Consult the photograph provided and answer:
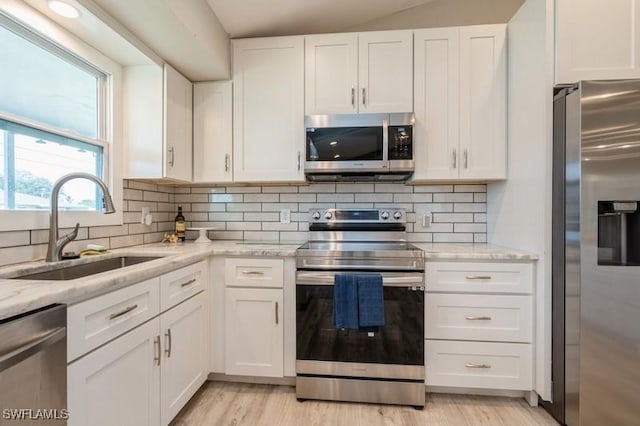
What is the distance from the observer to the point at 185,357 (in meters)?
1.70

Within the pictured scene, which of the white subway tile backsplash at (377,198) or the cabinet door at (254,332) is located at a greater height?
the white subway tile backsplash at (377,198)

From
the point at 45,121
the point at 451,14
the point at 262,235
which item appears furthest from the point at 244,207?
the point at 451,14

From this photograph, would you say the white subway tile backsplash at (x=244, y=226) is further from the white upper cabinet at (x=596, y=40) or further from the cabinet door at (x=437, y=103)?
the white upper cabinet at (x=596, y=40)

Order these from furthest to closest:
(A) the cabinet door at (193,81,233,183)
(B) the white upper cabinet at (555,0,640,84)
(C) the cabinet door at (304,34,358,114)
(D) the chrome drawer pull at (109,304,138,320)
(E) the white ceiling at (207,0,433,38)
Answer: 1. (A) the cabinet door at (193,81,233,183)
2. (C) the cabinet door at (304,34,358,114)
3. (E) the white ceiling at (207,0,433,38)
4. (B) the white upper cabinet at (555,0,640,84)
5. (D) the chrome drawer pull at (109,304,138,320)

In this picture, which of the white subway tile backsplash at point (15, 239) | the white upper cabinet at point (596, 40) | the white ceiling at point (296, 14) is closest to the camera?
the white subway tile backsplash at point (15, 239)

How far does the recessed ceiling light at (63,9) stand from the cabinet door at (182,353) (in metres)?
1.49

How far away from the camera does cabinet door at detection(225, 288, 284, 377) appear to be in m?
1.93

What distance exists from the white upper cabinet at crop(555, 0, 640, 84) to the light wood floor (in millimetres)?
1848

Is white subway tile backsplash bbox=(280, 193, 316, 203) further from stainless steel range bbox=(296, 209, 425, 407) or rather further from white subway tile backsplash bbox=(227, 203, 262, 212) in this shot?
stainless steel range bbox=(296, 209, 425, 407)

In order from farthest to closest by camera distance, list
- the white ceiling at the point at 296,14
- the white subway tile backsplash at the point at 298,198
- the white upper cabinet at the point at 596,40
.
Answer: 1. the white subway tile backsplash at the point at 298,198
2. the white ceiling at the point at 296,14
3. the white upper cabinet at the point at 596,40

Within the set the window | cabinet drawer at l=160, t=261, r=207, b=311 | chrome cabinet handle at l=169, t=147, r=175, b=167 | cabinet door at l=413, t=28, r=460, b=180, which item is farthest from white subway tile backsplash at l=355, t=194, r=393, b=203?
the window

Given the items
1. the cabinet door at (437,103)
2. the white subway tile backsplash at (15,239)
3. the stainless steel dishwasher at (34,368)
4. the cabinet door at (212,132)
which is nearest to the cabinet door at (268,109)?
the cabinet door at (212,132)

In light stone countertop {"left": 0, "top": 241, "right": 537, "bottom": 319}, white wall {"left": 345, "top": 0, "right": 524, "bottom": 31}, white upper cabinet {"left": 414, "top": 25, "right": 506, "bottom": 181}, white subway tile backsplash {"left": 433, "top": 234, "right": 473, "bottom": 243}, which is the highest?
white wall {"left": 345, "top": 0, "right": 524, "bottom": 31}

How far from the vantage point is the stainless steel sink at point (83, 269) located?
1364mm
